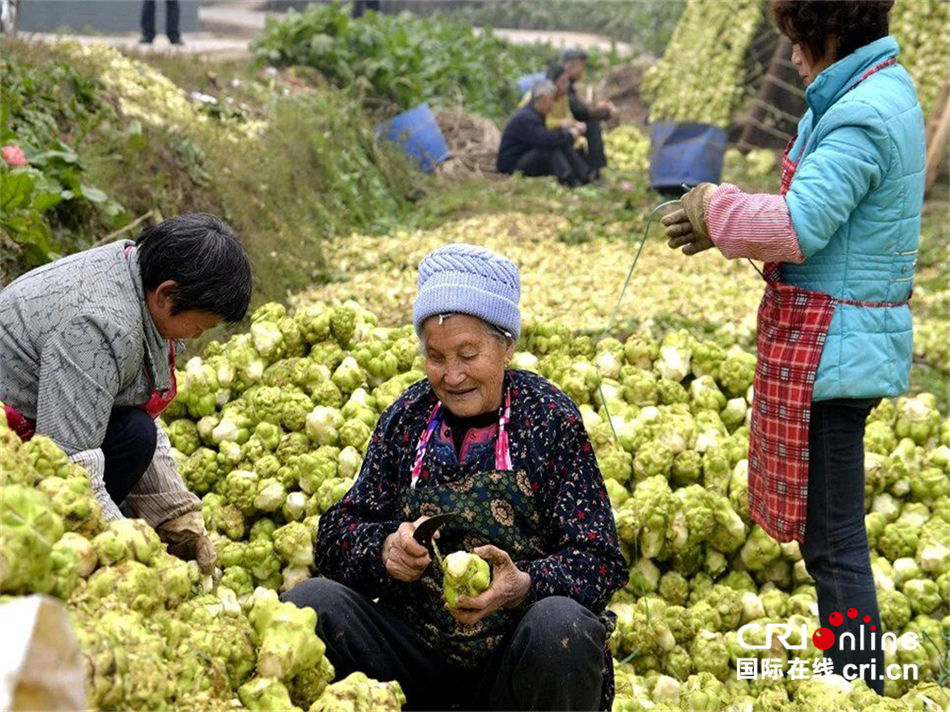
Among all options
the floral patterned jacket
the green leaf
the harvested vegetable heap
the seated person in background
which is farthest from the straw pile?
the floral patterned jacket

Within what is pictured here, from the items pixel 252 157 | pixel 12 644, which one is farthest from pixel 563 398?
pixel 252 157

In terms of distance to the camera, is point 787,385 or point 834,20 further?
point 787,385

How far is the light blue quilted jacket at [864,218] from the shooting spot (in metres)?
2.77

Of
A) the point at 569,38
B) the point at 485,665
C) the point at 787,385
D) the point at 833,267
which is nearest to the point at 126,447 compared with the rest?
the point at 485,665

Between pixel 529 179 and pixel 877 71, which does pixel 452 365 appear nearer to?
pixel 877 71

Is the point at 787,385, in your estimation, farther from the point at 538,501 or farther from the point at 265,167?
the point at 265,167

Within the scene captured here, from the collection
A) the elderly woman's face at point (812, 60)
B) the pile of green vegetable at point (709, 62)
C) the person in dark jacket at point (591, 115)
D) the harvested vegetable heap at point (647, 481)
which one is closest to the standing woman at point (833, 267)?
the elderly woman's face at point (812, 60)

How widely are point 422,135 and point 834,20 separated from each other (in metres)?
7.38

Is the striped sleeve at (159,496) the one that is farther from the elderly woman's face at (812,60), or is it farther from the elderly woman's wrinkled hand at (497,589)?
the elderly woman's face at (812,60)

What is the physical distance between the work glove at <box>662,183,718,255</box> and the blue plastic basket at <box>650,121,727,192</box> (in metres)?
5.57

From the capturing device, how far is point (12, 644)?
1.31 m

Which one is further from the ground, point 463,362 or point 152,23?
point 152,23

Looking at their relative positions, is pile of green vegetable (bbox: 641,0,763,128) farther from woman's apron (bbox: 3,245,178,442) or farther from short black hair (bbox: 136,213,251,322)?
short black hair (bbox: 136,213,251,322)

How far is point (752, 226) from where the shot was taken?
9.24 feet
